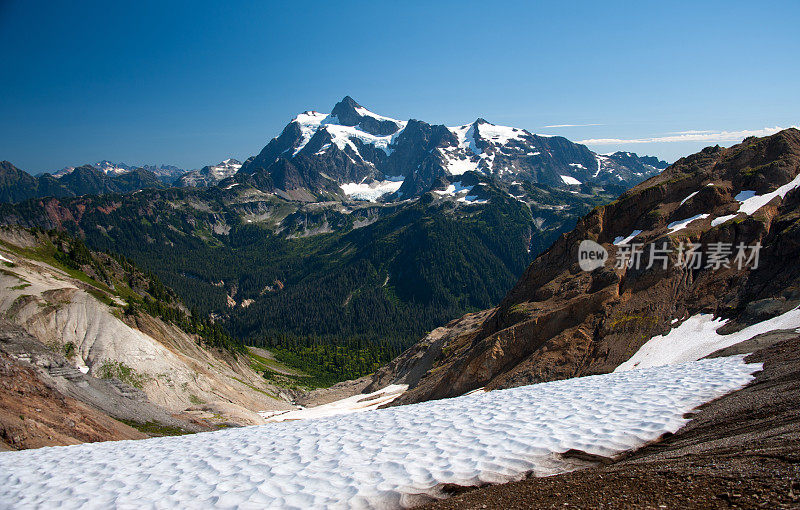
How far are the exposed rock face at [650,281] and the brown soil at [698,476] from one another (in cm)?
2395

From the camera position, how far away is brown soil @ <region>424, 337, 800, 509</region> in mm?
9328

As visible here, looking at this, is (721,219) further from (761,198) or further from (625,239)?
(625,239)

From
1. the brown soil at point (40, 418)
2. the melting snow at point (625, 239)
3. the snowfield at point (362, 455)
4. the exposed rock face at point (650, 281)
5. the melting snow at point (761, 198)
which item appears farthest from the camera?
the melting snow at point (625, 239)

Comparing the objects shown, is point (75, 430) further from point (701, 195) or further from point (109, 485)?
point (701, 195)

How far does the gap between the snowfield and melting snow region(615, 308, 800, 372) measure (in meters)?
12.5

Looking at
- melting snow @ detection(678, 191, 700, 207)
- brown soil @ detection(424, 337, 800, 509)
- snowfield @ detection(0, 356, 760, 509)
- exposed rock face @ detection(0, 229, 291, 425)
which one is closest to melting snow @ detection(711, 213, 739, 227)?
melting snow @ detection(678, 191, 700, 207)

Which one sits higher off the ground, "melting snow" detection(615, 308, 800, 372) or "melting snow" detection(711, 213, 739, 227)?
"melting snow" detection(711, 213, 739, 227)

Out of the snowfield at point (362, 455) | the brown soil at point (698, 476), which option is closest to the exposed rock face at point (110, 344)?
the snowfield at point (362, 455)

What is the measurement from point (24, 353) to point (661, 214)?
77.1 meters

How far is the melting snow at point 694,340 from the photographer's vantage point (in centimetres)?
3262

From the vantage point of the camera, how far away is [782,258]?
128 ft

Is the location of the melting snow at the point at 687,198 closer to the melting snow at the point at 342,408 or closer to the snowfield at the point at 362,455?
the snowfield at the point at 362,455

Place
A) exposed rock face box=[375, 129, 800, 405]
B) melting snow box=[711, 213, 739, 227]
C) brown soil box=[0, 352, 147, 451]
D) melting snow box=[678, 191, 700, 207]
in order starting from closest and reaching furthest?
brown soil box=[0, 352, 147, 451] < exposed rock face box=[375, 129, 800, 405] < melting snow box=[711, 213, 739, 227] < melting snow box=[678, 191, 700, 207]

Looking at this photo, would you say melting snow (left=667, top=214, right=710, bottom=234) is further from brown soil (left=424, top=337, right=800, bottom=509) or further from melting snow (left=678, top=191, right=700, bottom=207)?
brown soil (left=424, top=337, right=800, bottom=509)
